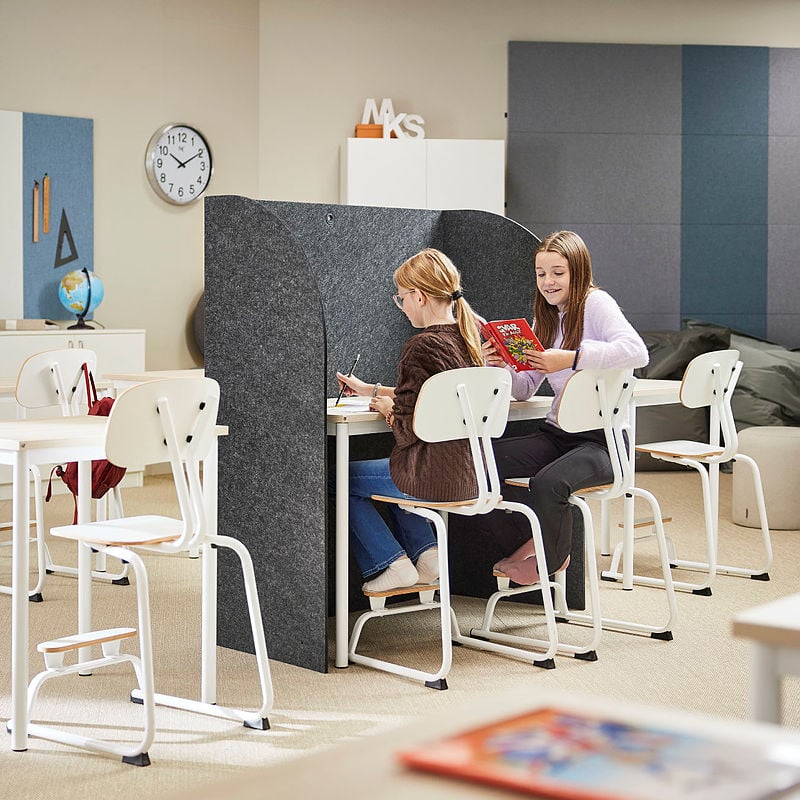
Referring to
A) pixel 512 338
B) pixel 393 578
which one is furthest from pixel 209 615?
pixel 512 338

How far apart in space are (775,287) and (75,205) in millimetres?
4264

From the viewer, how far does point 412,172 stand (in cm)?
681

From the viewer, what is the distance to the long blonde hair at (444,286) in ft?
10.6

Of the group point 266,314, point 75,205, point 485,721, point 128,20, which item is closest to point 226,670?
point 266,314

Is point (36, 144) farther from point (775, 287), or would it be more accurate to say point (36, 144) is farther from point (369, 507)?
point (775, 287)

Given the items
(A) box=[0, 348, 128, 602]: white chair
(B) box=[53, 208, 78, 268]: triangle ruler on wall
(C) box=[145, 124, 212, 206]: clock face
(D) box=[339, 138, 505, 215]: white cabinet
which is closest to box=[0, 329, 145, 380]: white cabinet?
(B) box=[53, 208, 78, 268]: triangle ruler on wall

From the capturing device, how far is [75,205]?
637 cm

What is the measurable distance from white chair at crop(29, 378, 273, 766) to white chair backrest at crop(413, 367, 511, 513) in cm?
56

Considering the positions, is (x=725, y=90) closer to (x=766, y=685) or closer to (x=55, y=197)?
(x=55, y=197)

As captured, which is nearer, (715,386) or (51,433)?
(51,433)

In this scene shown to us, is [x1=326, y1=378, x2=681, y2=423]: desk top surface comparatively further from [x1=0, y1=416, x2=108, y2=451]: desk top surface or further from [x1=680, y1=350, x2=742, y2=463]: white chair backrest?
[x1=0, y1=416, x2=108, y2=451]: desk top surface

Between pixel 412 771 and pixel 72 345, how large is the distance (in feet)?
17.8

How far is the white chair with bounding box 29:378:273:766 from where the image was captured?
2.46m

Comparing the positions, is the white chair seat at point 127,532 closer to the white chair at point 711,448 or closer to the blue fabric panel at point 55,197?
the white chair at point 711,448
